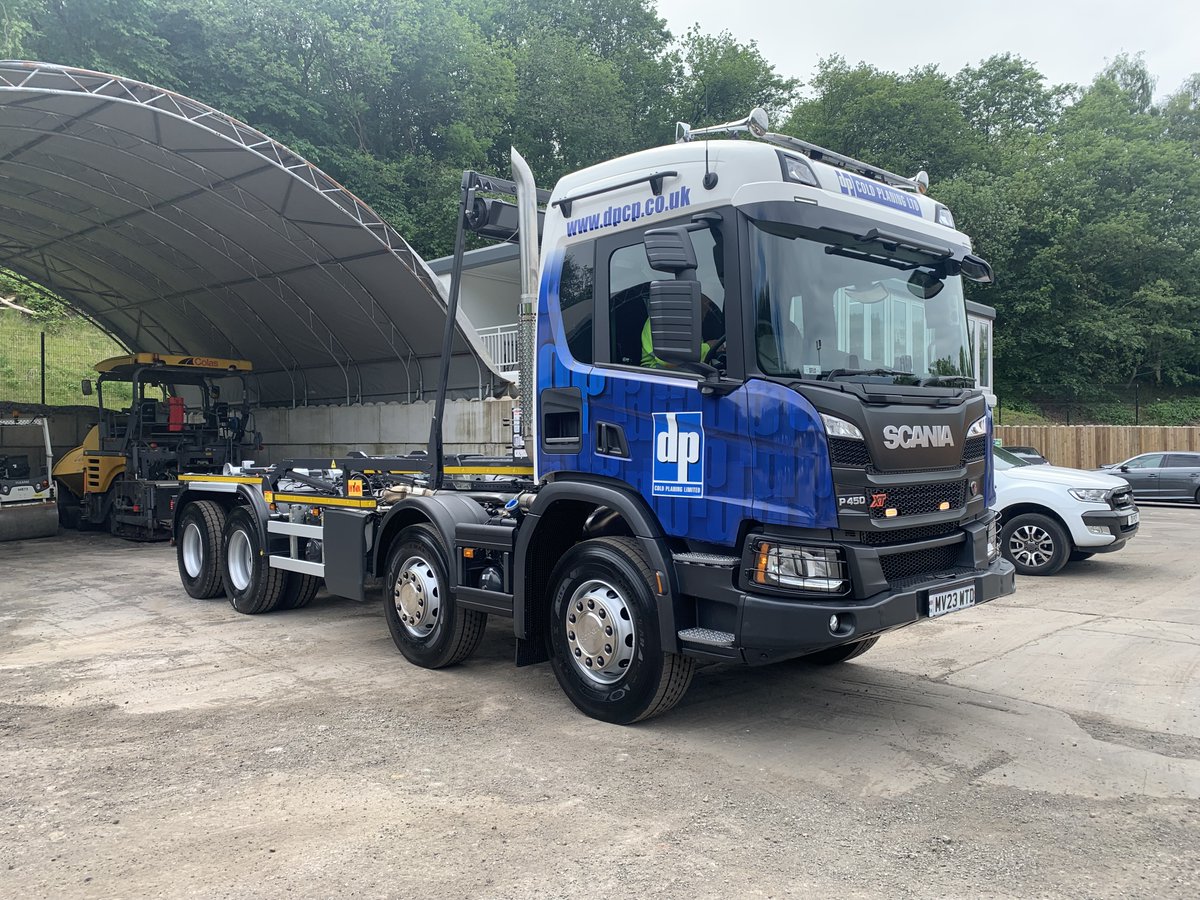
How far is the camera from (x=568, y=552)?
212 inches

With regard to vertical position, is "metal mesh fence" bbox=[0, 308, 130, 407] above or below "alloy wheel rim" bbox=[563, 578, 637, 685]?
above

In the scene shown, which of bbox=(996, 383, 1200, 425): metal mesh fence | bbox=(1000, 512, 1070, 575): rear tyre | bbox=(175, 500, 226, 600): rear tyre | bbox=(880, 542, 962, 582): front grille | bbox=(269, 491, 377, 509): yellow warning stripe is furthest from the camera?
bbox=(996, 383, 1200, 425): metal mesh fence

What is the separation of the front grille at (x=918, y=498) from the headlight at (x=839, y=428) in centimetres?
32

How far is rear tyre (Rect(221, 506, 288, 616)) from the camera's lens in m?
8.67

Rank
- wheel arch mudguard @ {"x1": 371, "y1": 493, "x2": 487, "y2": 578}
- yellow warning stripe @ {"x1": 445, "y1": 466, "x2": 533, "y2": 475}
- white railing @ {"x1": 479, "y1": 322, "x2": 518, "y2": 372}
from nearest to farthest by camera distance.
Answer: wheel arch mudguard @ {"x1": 371, "y1": 493, "x2": 487, "y2": 578}
yellow warning stripe @ {"x1": 445, "y1": 466, "x2": 533, "y2": 475}
white railing @ {"x1": 479, "y1": 322, "x2": 518, "y2": 372}

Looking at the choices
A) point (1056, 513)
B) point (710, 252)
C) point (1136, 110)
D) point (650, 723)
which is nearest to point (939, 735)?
point (650, 723)

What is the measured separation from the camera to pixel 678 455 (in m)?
4.89

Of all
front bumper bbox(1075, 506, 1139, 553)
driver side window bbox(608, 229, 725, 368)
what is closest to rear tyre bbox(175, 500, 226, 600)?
driver side window bbox(608, 229, 725, 368)

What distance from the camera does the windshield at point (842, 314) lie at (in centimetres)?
460

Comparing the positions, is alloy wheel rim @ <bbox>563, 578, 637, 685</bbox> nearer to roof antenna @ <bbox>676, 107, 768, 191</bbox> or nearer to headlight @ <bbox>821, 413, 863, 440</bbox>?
headlight @ <bbox>821, 413, 863, 440</bbox>

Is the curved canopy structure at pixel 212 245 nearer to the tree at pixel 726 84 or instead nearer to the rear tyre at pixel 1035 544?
the rear tyre at pixel 1035 544

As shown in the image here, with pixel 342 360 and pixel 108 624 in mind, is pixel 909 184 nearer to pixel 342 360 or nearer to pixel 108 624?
pixel 108 624

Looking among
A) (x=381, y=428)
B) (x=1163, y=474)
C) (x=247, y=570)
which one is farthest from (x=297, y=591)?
(x=1163, y=474)

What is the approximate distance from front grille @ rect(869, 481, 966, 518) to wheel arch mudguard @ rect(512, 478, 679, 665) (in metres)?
1.12
